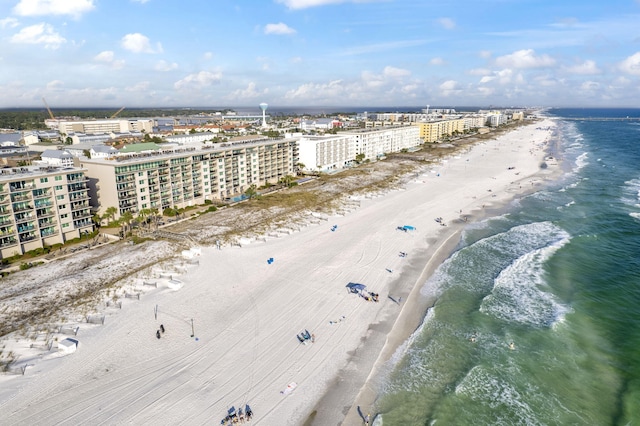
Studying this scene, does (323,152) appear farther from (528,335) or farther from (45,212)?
(528,335)

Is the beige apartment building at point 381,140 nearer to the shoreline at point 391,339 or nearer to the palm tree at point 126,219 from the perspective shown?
the shoreline at point 391,339

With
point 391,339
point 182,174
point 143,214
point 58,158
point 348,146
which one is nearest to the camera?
point 391,339

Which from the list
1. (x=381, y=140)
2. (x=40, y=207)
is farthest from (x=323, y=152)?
(x=40, y=207)

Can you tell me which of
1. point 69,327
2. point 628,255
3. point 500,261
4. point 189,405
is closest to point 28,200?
point 69,327

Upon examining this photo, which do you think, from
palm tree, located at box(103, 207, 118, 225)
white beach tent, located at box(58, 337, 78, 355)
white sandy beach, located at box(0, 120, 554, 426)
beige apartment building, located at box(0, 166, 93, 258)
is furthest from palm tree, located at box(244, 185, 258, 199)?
white beach tent, located at box(58, 337, 78, 355)

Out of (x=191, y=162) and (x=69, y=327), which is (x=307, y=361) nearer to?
(x=69, y=327)
